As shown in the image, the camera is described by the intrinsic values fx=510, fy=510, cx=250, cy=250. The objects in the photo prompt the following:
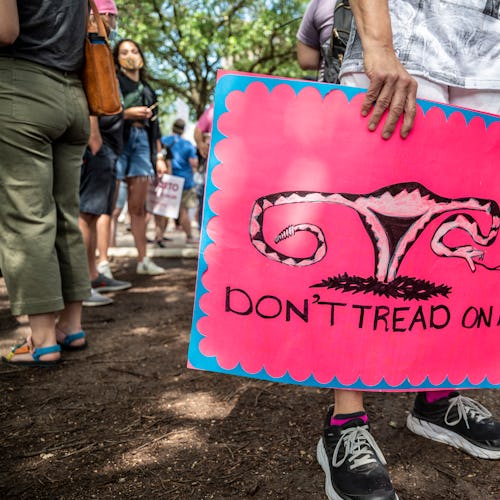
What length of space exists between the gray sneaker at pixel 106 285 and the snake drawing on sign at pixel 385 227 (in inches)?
101

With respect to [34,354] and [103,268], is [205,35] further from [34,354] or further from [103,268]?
[34,354]

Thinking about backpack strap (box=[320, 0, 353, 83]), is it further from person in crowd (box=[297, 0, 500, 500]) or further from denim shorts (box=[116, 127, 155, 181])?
denim shorts (box=[116, 127, 155, 181])

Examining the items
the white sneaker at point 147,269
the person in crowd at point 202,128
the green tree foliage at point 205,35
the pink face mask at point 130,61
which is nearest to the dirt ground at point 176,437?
the white sneaker at point 147,269

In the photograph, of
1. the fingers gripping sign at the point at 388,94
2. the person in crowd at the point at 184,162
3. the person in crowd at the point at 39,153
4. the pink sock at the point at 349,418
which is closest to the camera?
the fingers gripping sign at the point at 388,94

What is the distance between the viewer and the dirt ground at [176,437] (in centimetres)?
132

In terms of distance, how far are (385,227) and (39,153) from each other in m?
1.38

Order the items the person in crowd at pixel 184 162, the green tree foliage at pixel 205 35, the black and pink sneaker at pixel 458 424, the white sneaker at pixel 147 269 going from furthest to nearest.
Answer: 1. the green tree foliage at pixel 205 35
2. the person in crowd at pixel 184 162
3. the white sneaker at pixel 147 269
4. the black and pink sneaker at pixel 458 424

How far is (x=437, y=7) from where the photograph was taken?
133cm

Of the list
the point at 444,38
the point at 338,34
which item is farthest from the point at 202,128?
the point at 444,38

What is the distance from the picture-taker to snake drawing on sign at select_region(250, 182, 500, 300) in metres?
1.31

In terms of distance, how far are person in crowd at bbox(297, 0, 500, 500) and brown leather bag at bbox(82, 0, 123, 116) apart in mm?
1171

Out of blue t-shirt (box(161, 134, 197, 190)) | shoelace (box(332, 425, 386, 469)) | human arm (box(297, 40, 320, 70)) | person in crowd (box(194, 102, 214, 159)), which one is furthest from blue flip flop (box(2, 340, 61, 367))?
blue t-shirt (box(161, 134, 197, 190))

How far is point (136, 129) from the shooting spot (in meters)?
3.98

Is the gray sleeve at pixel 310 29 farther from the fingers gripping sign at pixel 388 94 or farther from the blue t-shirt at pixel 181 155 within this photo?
the blue t-shirt at pixel 181 155
